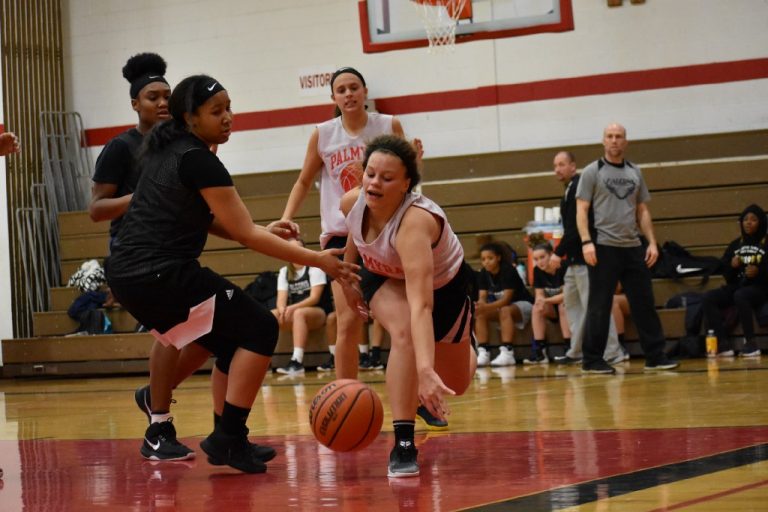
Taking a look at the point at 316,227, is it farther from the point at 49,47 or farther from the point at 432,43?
the point at 49,47

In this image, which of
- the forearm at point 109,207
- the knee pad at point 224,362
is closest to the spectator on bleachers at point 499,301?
the forearm at point 109,207

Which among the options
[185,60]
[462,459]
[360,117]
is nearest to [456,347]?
[462,459]

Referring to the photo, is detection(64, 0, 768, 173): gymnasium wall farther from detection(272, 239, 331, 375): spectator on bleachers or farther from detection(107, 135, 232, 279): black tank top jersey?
detection(107, 135, 232, 279): black tank top jersey

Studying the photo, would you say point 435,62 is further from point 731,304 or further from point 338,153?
point 338,153

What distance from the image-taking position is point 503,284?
11812mm

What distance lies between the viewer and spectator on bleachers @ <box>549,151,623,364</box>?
1035cm

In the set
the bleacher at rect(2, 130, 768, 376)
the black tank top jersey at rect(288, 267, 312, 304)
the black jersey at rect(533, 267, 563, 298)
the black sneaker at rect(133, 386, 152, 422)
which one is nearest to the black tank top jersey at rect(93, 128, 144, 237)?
the black sneaker at rect(133, 386, 152, 422)

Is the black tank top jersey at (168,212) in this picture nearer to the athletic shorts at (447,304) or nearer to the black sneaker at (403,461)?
the athletic shorts at (447,304)

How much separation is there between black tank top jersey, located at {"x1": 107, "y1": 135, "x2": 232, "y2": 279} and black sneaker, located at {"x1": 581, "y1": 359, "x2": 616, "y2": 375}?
5369 millimetres

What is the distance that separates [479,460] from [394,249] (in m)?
0.93

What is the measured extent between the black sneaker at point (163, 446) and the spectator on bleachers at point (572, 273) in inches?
221

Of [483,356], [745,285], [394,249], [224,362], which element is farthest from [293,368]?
[394,249]

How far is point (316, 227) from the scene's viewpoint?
13.7m

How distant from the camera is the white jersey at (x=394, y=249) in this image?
14.4 feet
